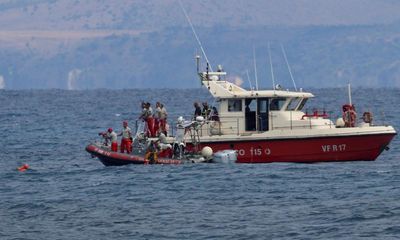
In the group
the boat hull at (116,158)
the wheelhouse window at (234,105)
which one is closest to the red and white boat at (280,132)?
the wheelhouse window at (234,105)

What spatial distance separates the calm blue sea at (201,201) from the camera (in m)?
41.2

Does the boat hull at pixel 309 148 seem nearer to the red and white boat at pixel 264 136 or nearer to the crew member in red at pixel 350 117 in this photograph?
the red and white boat at pixel 264 136

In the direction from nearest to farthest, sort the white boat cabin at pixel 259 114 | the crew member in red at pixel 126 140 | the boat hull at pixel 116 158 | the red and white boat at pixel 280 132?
the red and white boat at pixel 280 132 → the white boat cabin at pixel 259 114 → the boat hull at pixel 116 158 → the crew member in red at pixel 126 140

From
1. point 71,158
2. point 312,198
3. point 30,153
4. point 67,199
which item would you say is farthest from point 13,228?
point 30,153

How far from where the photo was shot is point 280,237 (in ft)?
131

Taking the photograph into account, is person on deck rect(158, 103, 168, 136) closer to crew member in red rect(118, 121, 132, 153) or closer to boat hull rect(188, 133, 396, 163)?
crew member in red rect(118, 121, 132, 153)

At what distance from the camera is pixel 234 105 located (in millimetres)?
57406

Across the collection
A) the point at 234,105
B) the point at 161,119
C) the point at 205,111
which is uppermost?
the point at 234,105

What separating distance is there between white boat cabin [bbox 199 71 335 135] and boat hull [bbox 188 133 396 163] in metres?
0.77

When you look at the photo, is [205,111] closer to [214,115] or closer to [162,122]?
[214,115]

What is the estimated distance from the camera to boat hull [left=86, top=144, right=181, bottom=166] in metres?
57.1

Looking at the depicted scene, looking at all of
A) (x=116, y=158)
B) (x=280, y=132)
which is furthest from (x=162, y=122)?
(x=280, y=132)

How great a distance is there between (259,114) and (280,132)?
5.08 feet

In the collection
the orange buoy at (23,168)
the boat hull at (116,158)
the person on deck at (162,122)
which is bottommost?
the orange buoy at (23,168)
